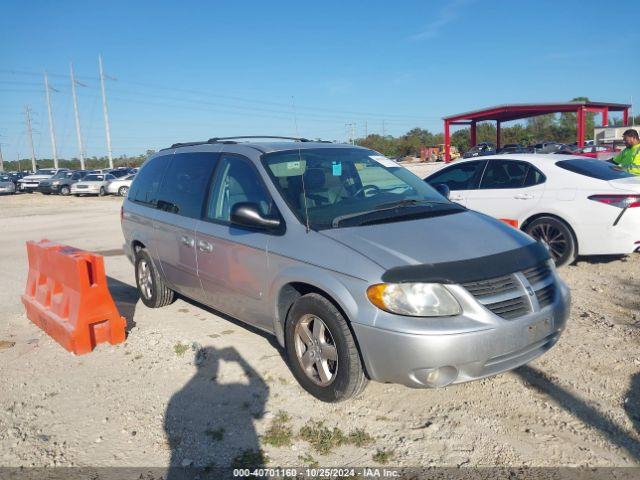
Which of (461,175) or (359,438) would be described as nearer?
(359,438)

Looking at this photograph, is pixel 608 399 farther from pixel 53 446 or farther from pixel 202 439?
pixel 53 446

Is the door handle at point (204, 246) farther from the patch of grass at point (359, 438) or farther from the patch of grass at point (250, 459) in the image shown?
the patch of grass at point (359, 438)

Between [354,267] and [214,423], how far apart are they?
139cm

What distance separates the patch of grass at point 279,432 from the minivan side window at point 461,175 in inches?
209

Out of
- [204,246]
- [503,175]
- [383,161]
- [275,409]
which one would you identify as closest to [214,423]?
[275,409]

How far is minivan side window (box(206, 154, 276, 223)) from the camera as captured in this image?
435 cm

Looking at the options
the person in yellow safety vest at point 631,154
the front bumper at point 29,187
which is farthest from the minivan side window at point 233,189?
the front bumper at point 29,187

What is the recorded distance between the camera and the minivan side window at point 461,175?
7.94m

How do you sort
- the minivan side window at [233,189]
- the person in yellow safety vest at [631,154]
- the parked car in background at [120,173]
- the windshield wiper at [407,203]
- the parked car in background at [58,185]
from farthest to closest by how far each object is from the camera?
the parked car in background at [58,185]
the parked car in background at [120,173]
the person in yellow safety vest at [631,154]
the minivan side window at [233,189]
the windshield wiper at [407,203]

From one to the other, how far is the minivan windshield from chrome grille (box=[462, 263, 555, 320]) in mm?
929

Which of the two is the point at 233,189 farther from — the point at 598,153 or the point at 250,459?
the point at 598,153

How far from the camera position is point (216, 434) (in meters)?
3.44

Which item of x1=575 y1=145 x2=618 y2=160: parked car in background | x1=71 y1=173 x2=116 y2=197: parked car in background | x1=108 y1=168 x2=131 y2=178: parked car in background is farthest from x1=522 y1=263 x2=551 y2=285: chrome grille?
x1=108 y1=168 x2=131 y2=178: parked car in background

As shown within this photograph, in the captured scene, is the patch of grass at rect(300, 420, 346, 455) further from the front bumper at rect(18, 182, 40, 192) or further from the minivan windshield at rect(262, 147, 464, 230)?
the front bumper at rect(18, 182, 40, 192)
